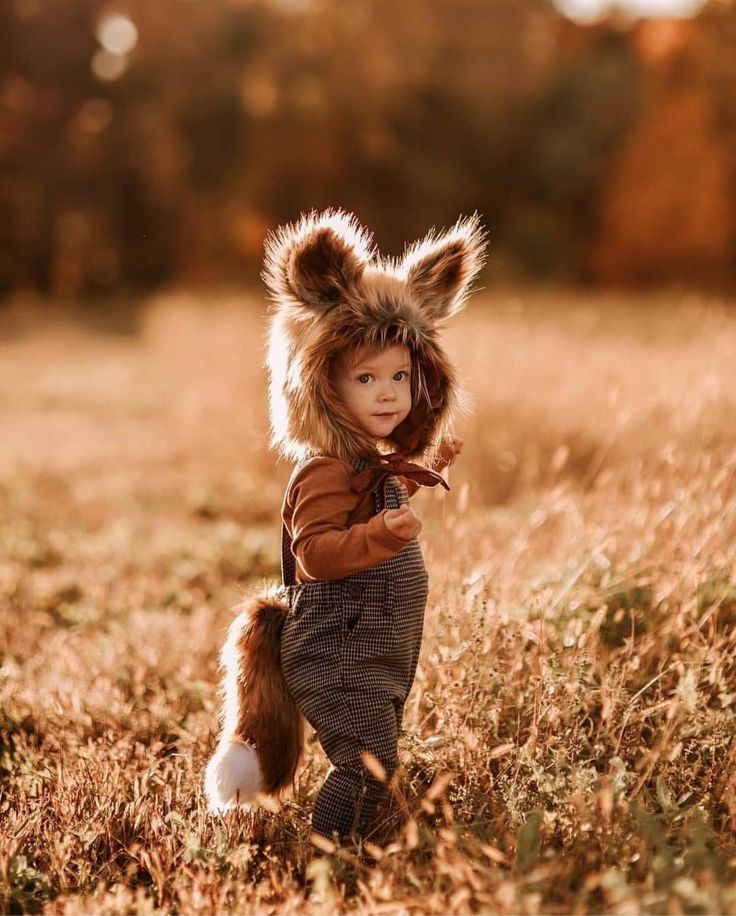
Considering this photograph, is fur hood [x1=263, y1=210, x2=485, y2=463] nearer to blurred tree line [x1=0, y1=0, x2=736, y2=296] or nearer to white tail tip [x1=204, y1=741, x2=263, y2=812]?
white tail tip [x1=204, y1=741, x2=263, y2=812]

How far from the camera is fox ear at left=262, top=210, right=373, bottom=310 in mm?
2602

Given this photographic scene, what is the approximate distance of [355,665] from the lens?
2.62 meters

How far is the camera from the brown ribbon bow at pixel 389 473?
264cm

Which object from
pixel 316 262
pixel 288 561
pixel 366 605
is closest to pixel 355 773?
pixel 366 605

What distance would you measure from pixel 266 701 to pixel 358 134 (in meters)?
24.4

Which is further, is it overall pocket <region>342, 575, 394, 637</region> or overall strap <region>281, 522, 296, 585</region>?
overall strap <region>281, 522, 296, 585</region>

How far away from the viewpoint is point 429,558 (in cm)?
354

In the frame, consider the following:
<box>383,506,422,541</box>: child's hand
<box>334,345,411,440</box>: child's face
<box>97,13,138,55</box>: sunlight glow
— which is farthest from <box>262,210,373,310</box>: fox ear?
<box>97,13,138,55</box>: sunlight glow

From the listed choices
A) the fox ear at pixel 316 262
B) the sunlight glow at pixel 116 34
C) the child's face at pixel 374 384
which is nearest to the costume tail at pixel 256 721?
the child's face at pixel 374 384

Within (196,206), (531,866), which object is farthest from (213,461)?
(196,206)

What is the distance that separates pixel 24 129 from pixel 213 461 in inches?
952

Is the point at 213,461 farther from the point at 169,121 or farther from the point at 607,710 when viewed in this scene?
the point at 169,121

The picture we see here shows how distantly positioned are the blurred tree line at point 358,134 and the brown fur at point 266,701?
20.6 metres

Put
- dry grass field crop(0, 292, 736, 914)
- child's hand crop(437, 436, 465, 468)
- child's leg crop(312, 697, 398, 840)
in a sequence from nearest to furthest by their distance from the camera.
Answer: dry grass field crop(0, 292, 736, 914) → child's leg crop(312, 697, 398, 840) → child's hand crop(437, 436, 465, 468)
